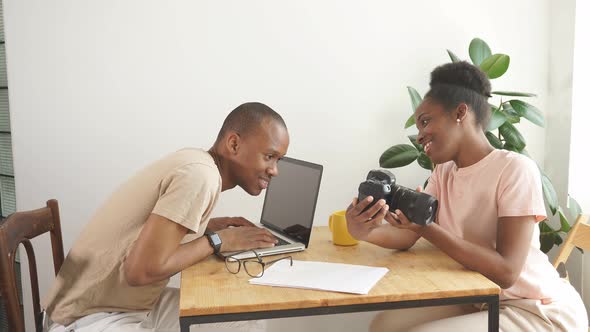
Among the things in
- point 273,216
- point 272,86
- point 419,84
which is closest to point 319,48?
point 272,86

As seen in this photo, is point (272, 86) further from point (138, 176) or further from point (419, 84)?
point (138, 176)

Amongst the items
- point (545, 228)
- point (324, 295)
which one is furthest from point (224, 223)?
point (545, 228)

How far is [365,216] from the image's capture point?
152 centimetres

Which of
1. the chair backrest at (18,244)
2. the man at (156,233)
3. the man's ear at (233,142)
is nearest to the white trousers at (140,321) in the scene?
the man at (156,233)

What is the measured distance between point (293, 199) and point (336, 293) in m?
0.57

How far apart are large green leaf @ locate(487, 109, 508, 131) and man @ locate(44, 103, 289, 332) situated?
974 millimetres

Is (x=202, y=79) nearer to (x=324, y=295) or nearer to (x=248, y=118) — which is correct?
(x=248, y=118)

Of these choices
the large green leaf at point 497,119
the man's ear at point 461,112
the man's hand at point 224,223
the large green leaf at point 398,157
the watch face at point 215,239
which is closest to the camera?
the watch face at point 215,239

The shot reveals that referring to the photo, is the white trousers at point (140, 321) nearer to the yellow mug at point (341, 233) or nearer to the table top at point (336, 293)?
the table top at point (336, 293)

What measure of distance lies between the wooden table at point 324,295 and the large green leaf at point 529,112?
100cm

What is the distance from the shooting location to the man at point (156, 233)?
136cm

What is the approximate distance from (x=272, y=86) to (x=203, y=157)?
105 centimetres

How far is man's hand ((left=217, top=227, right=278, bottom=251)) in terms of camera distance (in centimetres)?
158

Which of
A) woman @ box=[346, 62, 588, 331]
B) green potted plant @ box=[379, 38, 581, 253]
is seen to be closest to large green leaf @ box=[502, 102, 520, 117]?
green potted plant @ box=[379, 38, 581, 253]
